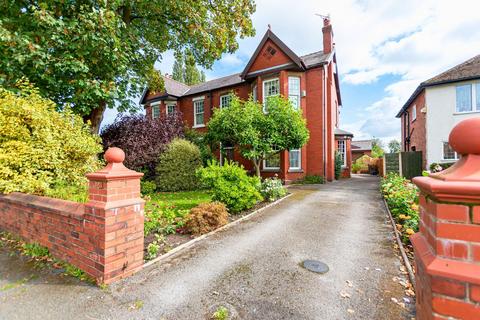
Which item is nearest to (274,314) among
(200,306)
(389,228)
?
(200,306)

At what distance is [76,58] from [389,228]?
10602mm

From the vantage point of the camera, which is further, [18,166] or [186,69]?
[186,69]

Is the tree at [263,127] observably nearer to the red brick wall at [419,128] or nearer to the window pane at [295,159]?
the window pane at [295,159]

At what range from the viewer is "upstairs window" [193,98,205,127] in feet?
64.0

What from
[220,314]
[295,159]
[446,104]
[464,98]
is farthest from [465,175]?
[464,98]

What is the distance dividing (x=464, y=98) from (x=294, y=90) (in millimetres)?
9700

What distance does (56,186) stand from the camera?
564cm

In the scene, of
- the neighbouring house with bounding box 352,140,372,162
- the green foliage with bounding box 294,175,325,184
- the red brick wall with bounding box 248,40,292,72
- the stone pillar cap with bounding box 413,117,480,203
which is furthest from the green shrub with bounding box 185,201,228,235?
the neighbouring house with bounding box 352,140,372,162

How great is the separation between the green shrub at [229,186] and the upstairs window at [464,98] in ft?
47.5

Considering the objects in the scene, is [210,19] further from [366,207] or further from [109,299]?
[109,299]

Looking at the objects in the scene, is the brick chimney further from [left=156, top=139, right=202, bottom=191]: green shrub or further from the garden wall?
the garden wall

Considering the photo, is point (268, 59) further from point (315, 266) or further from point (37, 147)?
point (315, 266)

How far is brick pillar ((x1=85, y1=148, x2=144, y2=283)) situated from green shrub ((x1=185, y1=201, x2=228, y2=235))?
1.82 metres

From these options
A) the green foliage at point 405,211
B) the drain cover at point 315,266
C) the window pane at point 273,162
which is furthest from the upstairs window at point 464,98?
the drain cover at point 315,266
